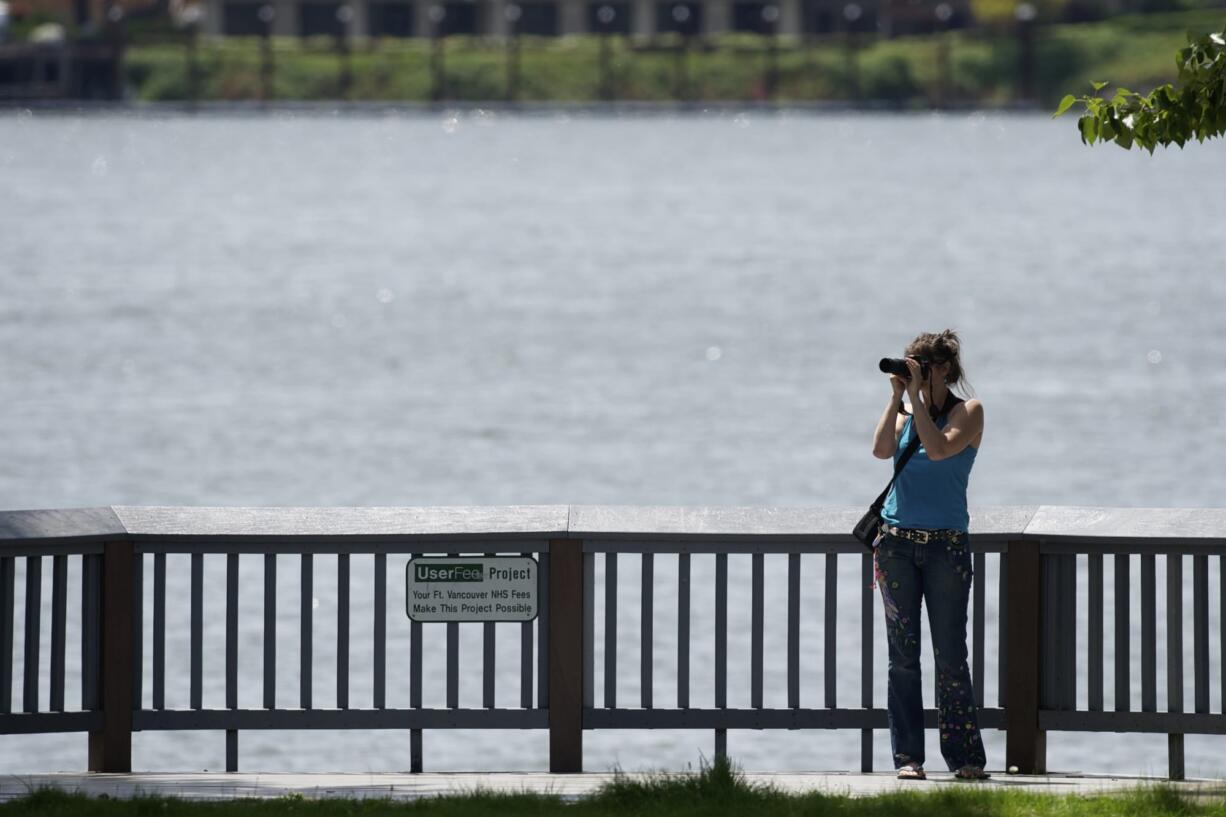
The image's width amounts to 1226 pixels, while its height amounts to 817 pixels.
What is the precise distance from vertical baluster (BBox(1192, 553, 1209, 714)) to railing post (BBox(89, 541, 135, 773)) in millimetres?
4167

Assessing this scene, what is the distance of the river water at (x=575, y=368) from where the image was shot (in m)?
26.2

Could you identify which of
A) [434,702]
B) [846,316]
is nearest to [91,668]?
[434,702]

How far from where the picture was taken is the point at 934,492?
28.7 feet

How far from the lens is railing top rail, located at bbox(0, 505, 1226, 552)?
9047 millimetres

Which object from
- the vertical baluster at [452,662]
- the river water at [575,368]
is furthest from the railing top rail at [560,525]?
the river water at [575,368]

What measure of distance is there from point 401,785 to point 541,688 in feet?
2.40

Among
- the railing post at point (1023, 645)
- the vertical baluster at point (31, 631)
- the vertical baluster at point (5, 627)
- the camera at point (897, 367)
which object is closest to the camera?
the camera at point (897, 367)

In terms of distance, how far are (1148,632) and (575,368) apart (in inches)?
2036

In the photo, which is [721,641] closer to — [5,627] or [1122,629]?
[1122,629]

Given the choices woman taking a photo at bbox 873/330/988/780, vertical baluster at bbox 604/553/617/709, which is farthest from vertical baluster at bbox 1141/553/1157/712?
vertical baluster at bbox 604/553/617/709

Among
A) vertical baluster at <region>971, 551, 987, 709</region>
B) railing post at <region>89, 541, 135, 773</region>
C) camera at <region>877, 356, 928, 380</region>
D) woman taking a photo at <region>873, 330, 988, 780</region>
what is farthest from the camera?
vertical baluster at <region>971, 551, 987, 709</region>

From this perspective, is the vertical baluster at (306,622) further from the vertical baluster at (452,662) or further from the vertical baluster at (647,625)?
the vertical baluster at (647,625)

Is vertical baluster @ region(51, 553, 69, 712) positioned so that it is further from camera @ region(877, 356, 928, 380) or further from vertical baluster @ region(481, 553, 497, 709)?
camera @ region(877, 356, 928, 380)

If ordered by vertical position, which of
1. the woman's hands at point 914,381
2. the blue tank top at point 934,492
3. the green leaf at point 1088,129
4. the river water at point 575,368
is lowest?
the river water at point 575,368
